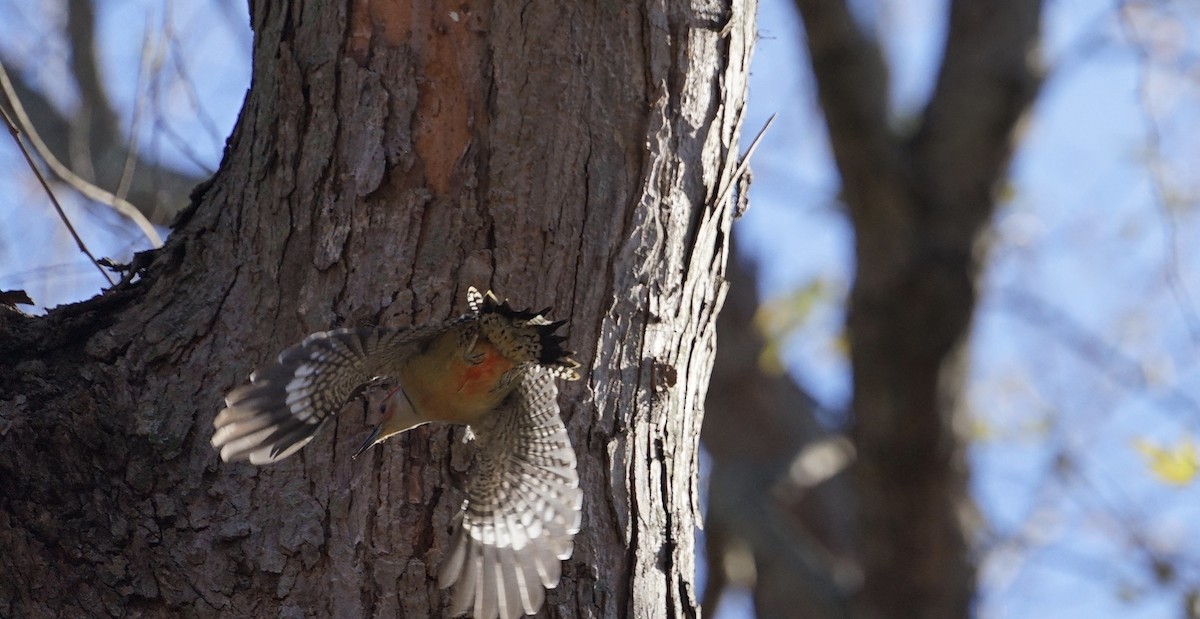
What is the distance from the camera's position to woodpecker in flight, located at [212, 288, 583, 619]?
7.98 ft

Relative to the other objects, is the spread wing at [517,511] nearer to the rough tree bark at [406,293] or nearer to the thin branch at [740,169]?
the rough tree bark at [406,293]

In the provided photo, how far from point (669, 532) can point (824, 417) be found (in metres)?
4.97

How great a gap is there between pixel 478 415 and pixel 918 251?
1.91 meters

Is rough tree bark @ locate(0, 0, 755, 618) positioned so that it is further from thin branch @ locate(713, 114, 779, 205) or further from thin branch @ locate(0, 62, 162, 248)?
thin branch @ locate(0, 62, 162, 248)

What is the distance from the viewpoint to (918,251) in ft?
13.3

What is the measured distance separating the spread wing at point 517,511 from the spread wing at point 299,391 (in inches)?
12.6

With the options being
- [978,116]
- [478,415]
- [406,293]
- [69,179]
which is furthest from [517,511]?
[978,116]

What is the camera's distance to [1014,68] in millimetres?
4191

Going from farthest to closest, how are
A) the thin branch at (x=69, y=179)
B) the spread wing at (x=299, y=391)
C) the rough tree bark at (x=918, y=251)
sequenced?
the rough tree bark at (x=918, y=251), the thin branch at (x=69, y=179), the spread wing at (x=299, y=391)

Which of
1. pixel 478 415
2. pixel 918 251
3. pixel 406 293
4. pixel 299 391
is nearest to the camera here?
pixel 299 391

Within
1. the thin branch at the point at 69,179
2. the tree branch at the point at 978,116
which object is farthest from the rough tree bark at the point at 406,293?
the tree branch at the point at 978,116

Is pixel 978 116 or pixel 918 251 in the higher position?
pixel 978 116

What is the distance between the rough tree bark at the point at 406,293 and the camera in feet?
8.42

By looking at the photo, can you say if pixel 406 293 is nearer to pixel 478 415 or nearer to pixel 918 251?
pixel 478 415
